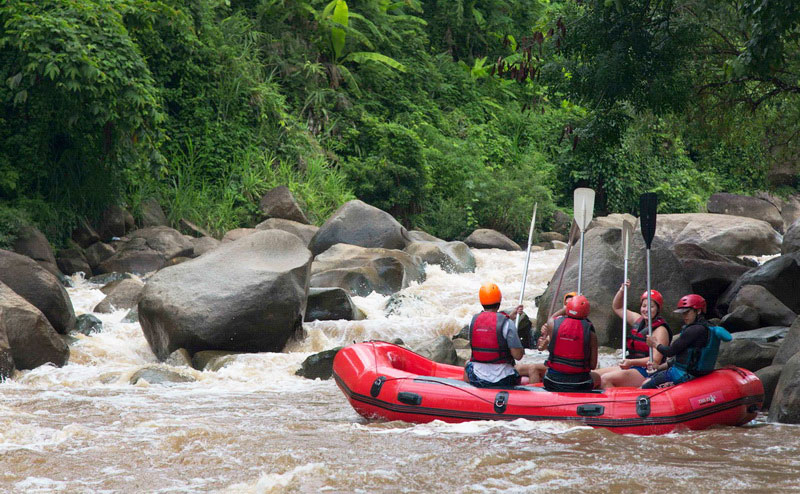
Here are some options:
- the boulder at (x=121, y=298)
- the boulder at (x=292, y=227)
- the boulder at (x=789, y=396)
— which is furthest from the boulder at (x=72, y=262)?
the boulder at (x=789, y=396)

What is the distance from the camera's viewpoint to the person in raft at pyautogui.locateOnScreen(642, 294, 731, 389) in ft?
19.4

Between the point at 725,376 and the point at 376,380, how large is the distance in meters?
2.49

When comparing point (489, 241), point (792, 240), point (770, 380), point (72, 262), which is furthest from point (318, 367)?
point (489, 241)

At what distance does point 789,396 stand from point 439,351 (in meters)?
3.30

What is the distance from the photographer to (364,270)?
1177 centimetres

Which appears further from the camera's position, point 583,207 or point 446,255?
point 446,255

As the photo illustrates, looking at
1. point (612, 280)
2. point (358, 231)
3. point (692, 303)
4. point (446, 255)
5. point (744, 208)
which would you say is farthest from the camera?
point (744, 208)

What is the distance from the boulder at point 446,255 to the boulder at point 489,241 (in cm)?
303

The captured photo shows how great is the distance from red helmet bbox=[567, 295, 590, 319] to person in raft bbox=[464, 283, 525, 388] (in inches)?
16.4

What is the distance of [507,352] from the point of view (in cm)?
629

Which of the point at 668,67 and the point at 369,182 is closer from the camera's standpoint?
the point at 668,67

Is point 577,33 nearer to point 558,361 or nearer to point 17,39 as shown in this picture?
point 558,361

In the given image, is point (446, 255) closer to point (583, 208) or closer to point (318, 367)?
point (583, 208)

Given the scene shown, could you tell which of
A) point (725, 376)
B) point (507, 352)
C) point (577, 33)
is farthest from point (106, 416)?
point (577, 33)
